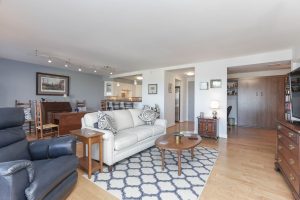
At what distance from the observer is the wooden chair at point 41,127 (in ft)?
14.0

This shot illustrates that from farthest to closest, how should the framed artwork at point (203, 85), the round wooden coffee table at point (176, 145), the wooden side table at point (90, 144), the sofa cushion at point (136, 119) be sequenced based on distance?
the framed artwork at point (203, 85) → the sofa cushion at point (136, 119) → the round wooden coffee table at point (176, 145) → the wooden side table at point (90, 144)

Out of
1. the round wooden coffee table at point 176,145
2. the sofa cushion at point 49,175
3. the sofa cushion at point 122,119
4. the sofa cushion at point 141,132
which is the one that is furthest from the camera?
the sofa cushion at point 122,119

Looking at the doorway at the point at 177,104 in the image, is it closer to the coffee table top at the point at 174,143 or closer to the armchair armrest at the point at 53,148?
the coffee table top at the point at 174,143

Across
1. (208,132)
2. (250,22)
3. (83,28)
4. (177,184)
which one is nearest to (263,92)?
(208,132)

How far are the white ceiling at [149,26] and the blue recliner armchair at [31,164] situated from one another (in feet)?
4.75

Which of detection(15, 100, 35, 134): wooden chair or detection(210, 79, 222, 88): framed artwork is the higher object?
detection(210, 79, 222, 88): framed artwork

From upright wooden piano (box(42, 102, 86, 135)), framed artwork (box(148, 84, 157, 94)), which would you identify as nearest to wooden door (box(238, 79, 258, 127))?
framed artwork (box(148, 84, 157, 94))

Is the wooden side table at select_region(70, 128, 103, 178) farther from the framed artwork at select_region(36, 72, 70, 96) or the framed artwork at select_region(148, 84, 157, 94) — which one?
the framed artwork at select_region(36, 72, 70, 96)

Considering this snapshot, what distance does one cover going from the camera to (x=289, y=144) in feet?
6.46

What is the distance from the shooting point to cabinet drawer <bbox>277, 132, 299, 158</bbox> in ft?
5.81

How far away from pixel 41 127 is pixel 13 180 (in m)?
3.60

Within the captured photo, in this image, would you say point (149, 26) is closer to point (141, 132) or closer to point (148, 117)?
point (141, 132)

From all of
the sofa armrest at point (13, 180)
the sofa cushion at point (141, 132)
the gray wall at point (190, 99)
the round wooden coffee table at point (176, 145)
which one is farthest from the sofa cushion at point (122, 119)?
the gray wall at point (190, 99)

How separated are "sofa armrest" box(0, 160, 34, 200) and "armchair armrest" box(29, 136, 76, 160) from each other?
68cm
